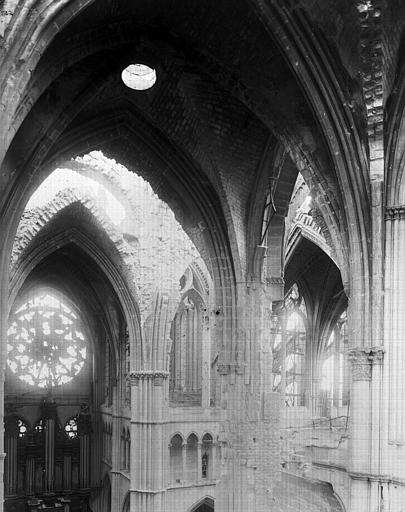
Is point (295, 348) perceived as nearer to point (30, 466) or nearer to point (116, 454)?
point (116, 454)

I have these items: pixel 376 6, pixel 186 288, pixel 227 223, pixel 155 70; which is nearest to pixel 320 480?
pixel 186 288

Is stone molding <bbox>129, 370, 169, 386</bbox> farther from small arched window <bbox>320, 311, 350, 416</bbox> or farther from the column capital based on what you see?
the column capital

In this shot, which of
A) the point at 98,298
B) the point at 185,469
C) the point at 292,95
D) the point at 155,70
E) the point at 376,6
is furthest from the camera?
the point at 98,298

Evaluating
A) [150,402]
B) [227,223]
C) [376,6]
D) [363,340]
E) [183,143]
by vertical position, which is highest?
[376,6]

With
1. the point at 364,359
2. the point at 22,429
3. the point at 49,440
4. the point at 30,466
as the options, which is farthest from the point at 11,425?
the point at 364,359

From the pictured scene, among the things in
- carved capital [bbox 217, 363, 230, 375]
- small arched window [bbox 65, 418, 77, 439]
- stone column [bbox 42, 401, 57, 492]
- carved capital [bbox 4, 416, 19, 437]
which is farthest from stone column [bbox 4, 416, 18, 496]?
carved capital [bbox 217, 363, 230, 375]

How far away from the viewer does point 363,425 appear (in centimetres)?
754

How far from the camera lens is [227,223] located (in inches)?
409

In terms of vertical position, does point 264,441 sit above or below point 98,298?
below

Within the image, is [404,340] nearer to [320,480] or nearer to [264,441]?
[264,441]

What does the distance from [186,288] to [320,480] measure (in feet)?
19.1

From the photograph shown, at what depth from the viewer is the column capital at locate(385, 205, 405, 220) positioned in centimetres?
766

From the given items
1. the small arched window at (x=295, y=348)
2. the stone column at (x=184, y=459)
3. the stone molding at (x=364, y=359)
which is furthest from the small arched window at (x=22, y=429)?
the stone molding at (x=364, y=359)

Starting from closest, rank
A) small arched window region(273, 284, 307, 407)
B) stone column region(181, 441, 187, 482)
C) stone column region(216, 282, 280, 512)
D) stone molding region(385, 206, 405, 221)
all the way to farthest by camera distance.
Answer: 1. stone molding region(385, 206, 405, 221)
2. stone column region(216, 282, 280, 512)
3. stone column region(181, 441, 187, 482)
4. small arched window region(273, 284, 307, 407)
